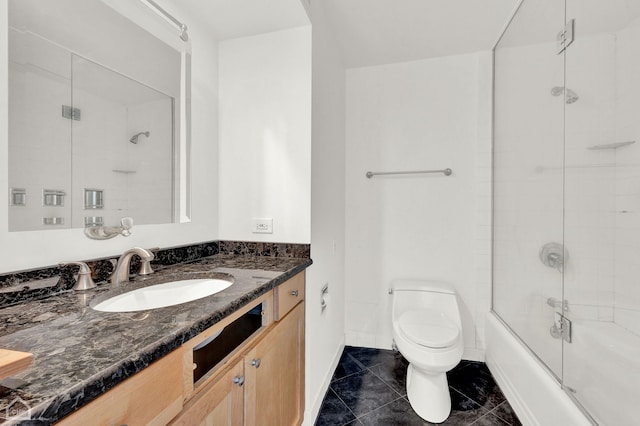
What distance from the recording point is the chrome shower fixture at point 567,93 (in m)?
1.35

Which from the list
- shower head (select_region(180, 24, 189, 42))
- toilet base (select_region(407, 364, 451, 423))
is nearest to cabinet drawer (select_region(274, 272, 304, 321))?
toilet base (select_region(407, 364, 451, 423))

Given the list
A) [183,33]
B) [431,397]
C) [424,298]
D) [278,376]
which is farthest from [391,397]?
[183,33]

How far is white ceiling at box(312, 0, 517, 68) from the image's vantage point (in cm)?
170

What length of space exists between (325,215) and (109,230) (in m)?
1.11

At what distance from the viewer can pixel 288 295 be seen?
128cm

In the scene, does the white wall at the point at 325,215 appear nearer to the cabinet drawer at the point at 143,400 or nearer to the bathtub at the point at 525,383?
the cabinet drawer at the point at 143,400

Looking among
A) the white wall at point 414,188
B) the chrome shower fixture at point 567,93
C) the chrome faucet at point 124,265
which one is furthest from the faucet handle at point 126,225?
the chrome shower fixture at point 567,93

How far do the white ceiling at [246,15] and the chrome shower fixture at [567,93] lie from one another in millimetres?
1289

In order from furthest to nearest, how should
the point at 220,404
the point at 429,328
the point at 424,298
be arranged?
the point at 424,298
the point at 429,328
the point at 220,404

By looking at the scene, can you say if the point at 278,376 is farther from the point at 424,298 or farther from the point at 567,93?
the point at 567,93

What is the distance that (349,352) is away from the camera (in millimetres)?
2350

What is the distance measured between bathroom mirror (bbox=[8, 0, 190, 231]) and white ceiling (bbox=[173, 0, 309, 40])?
0.61 feet

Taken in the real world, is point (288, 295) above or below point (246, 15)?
below

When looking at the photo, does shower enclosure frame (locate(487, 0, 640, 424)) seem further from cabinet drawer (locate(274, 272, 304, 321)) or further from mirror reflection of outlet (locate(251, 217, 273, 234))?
mirror reflection of outlet (locate(251, 217, 273, 234))
